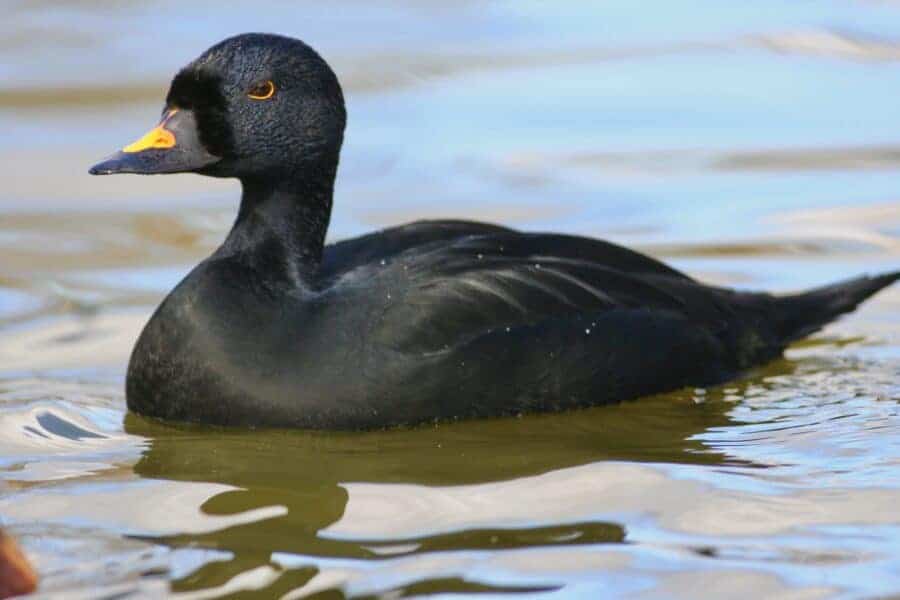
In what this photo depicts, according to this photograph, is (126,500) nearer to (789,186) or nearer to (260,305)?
(260,305)

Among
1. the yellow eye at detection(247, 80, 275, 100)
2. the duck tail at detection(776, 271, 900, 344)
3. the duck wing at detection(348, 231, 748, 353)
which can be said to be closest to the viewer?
the duck wing at detection(348, 231, 748, 353)

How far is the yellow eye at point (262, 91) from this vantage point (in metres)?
8.45

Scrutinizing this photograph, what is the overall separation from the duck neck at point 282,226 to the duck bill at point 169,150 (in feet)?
1.03

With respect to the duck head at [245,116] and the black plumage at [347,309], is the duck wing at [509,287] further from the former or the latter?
the duck head at [245,116]

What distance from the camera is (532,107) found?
528 inches

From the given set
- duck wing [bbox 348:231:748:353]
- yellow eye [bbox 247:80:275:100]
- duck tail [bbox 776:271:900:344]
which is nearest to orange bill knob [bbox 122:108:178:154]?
yellow eye [bbox 247:80:275:100]

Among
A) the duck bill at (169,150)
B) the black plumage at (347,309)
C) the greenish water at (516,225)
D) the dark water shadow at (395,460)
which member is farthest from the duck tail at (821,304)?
the duck bill at (169,150)

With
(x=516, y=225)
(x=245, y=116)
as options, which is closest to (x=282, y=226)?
(x=245, y=116)

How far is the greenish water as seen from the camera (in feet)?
21.9

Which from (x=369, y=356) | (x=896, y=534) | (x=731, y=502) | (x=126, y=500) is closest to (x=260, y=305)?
(x=369, y=356)

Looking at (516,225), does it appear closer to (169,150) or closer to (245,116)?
(245,116)

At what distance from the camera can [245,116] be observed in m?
8.45

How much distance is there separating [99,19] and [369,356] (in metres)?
7.85

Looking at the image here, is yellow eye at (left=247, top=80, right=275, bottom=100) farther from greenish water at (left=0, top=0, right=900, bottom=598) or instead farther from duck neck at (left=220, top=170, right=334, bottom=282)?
greenish water at (left=0, top=0, right=900, bottom=598)
